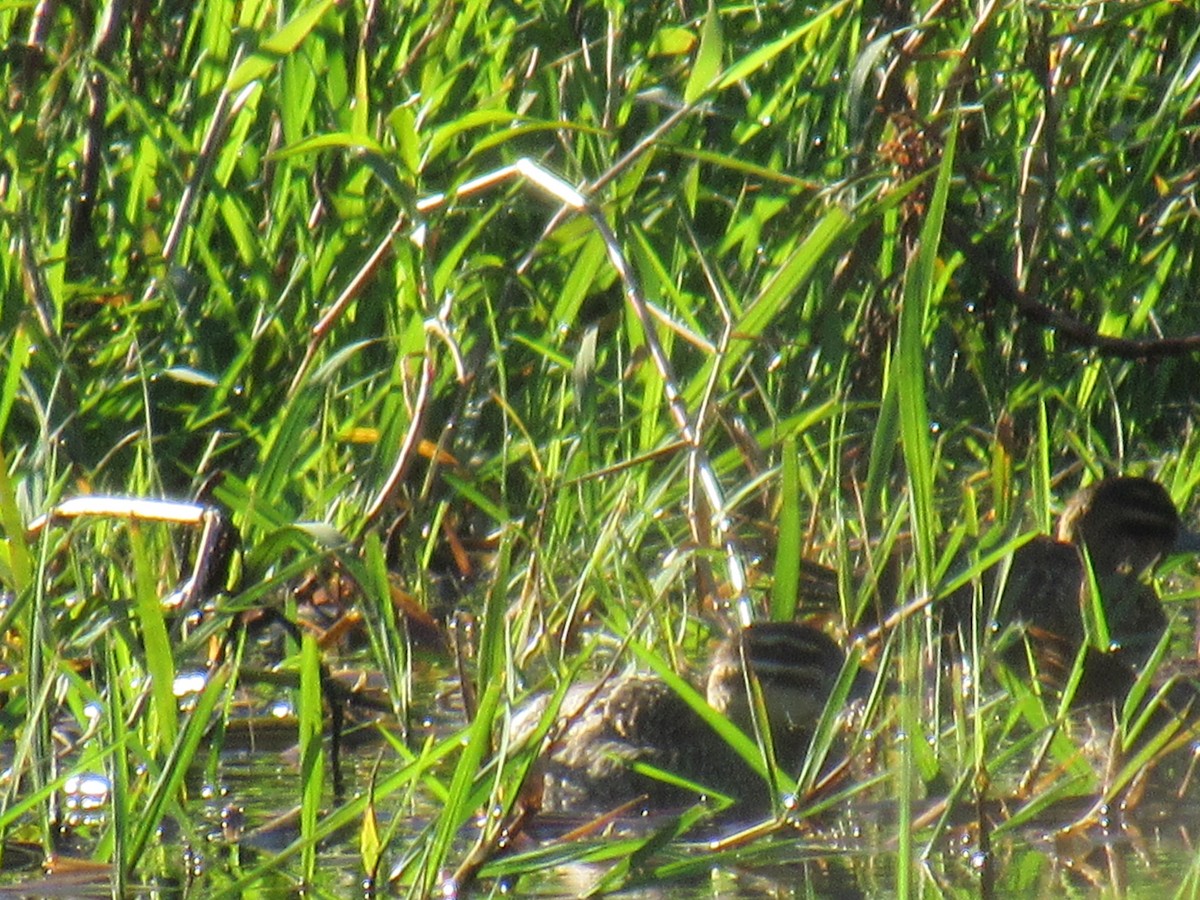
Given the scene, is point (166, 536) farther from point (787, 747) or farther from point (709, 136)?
point (709, 136)

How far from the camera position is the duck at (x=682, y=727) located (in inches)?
156

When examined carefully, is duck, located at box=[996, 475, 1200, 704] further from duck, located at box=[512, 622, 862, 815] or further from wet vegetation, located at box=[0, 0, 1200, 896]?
duck, located at box=[512, 622, 862, 815]

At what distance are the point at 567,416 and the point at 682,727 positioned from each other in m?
0.84

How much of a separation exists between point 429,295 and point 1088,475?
2361 millimetres

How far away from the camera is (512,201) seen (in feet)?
14.9

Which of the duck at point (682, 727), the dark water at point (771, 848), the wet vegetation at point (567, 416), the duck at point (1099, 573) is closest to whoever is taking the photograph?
the dark water at point (771, 848)

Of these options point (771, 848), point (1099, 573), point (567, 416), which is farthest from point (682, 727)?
point (1099, 573)

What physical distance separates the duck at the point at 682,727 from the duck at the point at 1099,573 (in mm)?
499

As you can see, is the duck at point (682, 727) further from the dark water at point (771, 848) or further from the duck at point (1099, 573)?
the duck at point (1099, 573)

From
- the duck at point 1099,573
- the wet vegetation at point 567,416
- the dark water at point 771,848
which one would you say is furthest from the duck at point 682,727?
the duck at point 1099,573

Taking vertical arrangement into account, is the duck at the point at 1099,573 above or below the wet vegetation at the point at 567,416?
below

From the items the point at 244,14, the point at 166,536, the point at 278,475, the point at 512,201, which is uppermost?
the point at 244,14

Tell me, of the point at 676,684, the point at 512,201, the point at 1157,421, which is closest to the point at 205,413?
the point at 512,201

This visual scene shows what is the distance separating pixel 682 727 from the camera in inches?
168
